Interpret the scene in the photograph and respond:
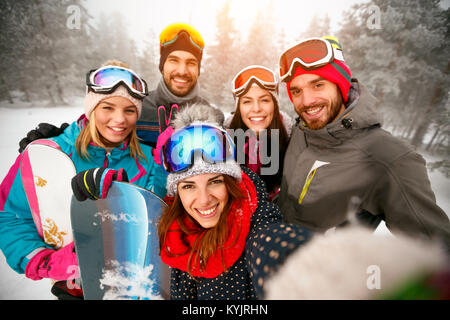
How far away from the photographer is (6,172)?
20.4ft

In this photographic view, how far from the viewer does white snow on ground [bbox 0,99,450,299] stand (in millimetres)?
3104

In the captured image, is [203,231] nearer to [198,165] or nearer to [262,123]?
[198,165]

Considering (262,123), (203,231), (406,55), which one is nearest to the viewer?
(203,231)

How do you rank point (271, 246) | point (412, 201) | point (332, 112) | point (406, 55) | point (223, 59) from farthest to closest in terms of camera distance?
point (223, 59) → point (406, 55) → point (332, 112) → point (412, 201) → point (271, 246)

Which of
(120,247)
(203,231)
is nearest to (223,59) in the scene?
(120,247)

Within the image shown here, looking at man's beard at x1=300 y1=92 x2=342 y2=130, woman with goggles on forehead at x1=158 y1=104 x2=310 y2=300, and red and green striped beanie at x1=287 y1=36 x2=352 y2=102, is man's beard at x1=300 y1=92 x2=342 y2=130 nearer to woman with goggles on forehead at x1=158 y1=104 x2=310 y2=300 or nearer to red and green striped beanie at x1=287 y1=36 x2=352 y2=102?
red and green striped beanie at x1=287 y1=36 x2=352 y2=102

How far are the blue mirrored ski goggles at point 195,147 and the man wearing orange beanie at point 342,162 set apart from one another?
3.75 feet

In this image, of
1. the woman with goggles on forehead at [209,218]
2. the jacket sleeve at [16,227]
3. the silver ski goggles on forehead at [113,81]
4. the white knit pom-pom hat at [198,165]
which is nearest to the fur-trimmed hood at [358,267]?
the woman with goggles on forehead at [209,218]

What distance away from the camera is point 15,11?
9945 mm

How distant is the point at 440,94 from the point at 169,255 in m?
15.0

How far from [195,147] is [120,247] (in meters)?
1.76

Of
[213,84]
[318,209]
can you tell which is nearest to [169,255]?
[318,209]

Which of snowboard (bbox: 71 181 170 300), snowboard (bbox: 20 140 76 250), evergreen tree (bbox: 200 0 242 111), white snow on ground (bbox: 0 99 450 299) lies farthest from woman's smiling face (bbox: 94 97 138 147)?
evergreen tree (bbox: 200 0 242 111)

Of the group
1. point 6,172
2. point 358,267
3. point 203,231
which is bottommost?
point 6,172
